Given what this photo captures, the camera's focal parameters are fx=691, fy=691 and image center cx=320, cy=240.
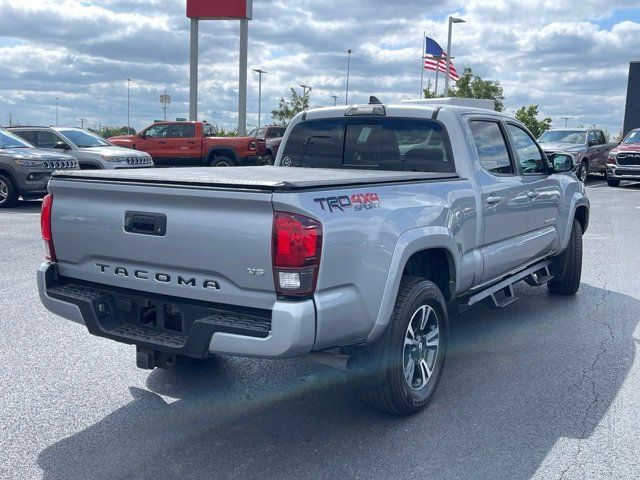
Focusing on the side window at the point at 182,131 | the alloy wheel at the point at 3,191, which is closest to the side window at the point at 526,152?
the alloy wheel at the point at 3,191

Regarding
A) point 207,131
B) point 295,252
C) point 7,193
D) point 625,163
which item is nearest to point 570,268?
point 295,252

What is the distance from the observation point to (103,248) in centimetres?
381

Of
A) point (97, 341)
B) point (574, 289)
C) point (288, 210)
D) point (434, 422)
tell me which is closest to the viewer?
point (288, 210)

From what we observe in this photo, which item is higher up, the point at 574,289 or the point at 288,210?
the point at 288,210

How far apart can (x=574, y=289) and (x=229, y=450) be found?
4735 millimetres

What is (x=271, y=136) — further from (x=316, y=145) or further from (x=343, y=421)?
(x=343, y=421)

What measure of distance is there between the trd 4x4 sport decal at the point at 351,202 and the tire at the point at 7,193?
482 inches

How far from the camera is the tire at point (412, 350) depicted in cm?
382

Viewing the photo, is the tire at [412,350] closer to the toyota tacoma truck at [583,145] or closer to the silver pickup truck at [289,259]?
the silver pickup truck at [289,259]

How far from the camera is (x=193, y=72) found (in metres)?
31.7

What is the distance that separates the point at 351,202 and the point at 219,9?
3024 cm

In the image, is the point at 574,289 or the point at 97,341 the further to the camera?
the point at 574,289

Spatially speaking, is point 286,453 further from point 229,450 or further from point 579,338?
point 579,338

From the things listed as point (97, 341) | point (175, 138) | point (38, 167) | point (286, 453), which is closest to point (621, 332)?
point (286, 453)
